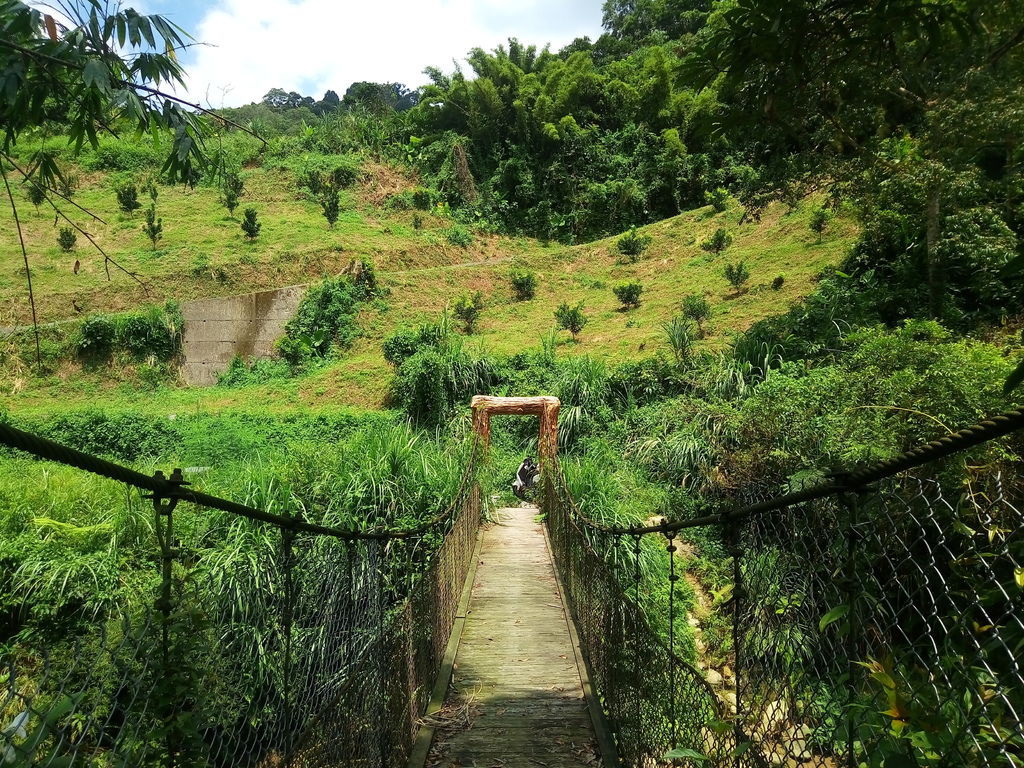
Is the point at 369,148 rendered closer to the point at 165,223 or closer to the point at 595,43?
the point at 165,223

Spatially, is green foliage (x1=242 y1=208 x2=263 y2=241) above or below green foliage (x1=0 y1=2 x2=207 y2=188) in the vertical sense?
above

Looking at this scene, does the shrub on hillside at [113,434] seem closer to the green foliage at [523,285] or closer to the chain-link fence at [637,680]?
the chain-link fence at [637,680]

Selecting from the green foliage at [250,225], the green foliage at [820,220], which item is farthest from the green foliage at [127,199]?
the green foliage at [820,220]

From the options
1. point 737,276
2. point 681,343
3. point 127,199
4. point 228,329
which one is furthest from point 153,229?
point 737,276

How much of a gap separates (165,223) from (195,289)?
480 centimetres

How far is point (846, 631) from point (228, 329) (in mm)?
15368

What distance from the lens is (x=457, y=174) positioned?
23.9m

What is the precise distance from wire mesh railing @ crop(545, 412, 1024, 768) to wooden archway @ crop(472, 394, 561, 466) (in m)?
1.70

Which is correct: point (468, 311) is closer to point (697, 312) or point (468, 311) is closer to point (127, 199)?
point (697, 312)

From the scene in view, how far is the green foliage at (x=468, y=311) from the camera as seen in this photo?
48.4 ft

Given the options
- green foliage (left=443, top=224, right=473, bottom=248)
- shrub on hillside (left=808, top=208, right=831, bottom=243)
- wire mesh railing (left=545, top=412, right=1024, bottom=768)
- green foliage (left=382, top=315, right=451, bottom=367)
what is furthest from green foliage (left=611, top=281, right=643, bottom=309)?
wire mesh railing (left=545, top=412, right=1024, bottom=768)

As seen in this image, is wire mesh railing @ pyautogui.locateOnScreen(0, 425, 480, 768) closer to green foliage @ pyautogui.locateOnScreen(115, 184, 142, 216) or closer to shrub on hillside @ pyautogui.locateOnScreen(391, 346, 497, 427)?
shrub on hillside @ pyautogui.locateOnScreen(391, 346, 497, 427)

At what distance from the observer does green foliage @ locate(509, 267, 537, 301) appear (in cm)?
1689

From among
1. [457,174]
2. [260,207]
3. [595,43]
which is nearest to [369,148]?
[457,174]
